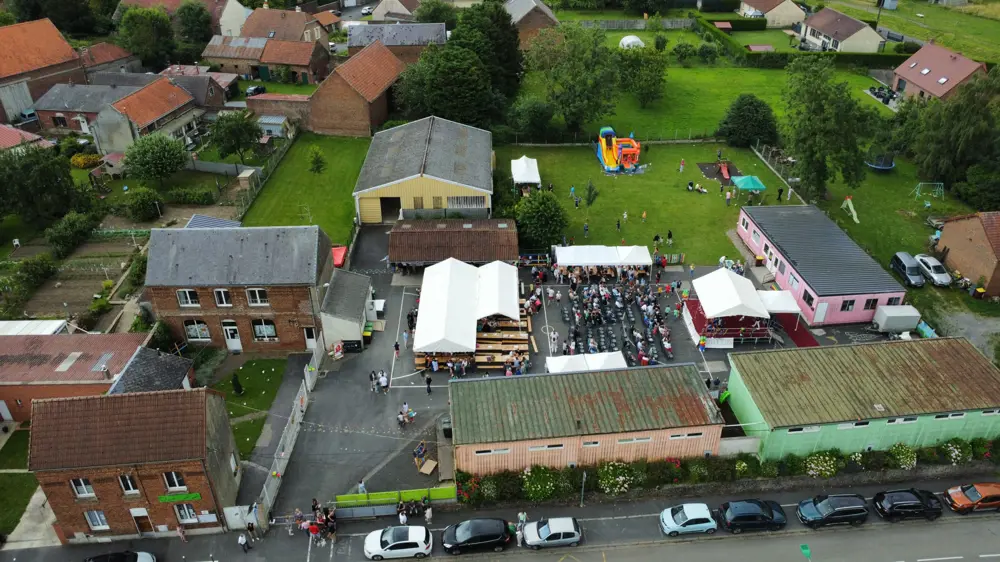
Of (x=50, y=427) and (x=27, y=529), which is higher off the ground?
(x=50, y=427)

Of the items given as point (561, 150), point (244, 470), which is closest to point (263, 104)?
point (561, 150)

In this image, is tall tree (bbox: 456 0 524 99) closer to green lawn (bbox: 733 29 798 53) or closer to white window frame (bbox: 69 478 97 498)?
green lawn (bbox: 733 29 798 53)

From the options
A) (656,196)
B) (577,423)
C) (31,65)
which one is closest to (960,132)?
(656,196)

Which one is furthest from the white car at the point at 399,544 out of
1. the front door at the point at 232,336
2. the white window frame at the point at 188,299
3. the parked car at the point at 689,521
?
the white window frame at the point at 188,299

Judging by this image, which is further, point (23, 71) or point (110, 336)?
point (23, 71)

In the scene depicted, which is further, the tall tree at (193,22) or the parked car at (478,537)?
the tall tree at (193,22)

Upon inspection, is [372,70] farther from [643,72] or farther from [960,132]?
[960,132]

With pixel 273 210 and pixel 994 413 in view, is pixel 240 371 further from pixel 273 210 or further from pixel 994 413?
pixel 994 413

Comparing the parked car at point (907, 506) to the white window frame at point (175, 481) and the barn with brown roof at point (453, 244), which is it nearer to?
the barn with brown roof at point (453, 244)
